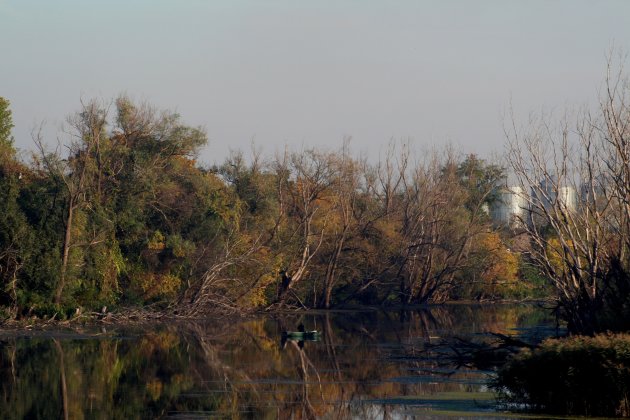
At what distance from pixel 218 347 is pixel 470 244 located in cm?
3515

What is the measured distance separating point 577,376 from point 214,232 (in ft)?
121

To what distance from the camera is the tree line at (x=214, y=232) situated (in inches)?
1773

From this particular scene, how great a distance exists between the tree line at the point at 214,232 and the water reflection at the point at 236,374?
5122mm

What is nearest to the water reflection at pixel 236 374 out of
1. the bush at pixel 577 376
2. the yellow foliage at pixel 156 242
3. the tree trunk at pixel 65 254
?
the bush at pixel 577 376

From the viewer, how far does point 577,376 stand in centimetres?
1833

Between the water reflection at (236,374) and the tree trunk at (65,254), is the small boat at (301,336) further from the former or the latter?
the tree trunk at (65,254)

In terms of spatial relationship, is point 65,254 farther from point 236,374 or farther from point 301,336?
point 236,374

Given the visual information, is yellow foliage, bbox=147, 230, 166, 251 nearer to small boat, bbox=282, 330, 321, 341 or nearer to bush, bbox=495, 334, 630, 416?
small boat, bbox=282, 330, 321, 341

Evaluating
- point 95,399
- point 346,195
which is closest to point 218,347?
point 95,399

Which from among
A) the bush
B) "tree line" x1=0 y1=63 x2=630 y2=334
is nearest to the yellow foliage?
"tree line" x1=0 y1=63 x2=630 y2=334

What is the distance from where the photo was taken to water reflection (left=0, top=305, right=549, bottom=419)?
838 inches

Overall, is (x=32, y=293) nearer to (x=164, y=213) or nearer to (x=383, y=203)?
(x=164, y=213)

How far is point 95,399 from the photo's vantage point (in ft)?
74.4

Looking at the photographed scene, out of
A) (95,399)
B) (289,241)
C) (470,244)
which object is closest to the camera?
(95,399)
